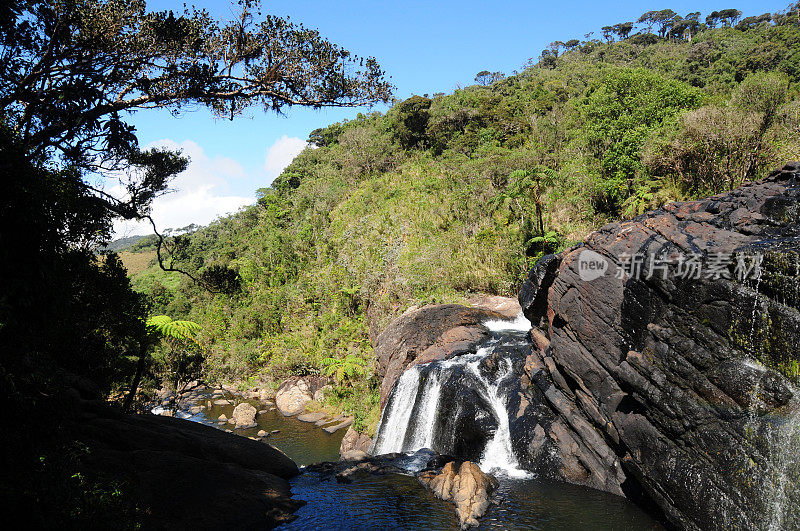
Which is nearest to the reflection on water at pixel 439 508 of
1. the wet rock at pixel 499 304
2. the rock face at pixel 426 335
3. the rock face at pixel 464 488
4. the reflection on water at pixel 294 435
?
the rock face at pixel 464 488

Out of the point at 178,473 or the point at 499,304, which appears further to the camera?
the point at 499,304

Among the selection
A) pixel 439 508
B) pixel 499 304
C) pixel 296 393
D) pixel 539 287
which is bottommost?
pixel 296 393

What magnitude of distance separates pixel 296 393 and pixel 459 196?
15999 mm

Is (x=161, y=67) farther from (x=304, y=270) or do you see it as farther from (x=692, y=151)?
(x=304, y=270)

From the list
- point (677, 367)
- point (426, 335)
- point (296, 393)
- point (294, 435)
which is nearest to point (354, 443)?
point (294, 435)


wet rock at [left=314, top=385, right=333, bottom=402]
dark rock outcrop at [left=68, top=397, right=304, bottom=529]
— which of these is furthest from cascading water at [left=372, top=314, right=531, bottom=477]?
wet rock at [left=314, top=385, right=333, bottom=402]

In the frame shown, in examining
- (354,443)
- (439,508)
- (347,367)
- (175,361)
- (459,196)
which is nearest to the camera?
(439,508)

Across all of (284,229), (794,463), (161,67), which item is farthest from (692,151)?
(284,229)

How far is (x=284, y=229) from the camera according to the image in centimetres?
3700

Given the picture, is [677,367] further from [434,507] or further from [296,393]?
[296,393]

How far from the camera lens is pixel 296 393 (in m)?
24.2

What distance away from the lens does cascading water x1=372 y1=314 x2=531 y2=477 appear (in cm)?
1330

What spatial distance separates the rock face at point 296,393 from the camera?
2355cm

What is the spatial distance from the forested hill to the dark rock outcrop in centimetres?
395
